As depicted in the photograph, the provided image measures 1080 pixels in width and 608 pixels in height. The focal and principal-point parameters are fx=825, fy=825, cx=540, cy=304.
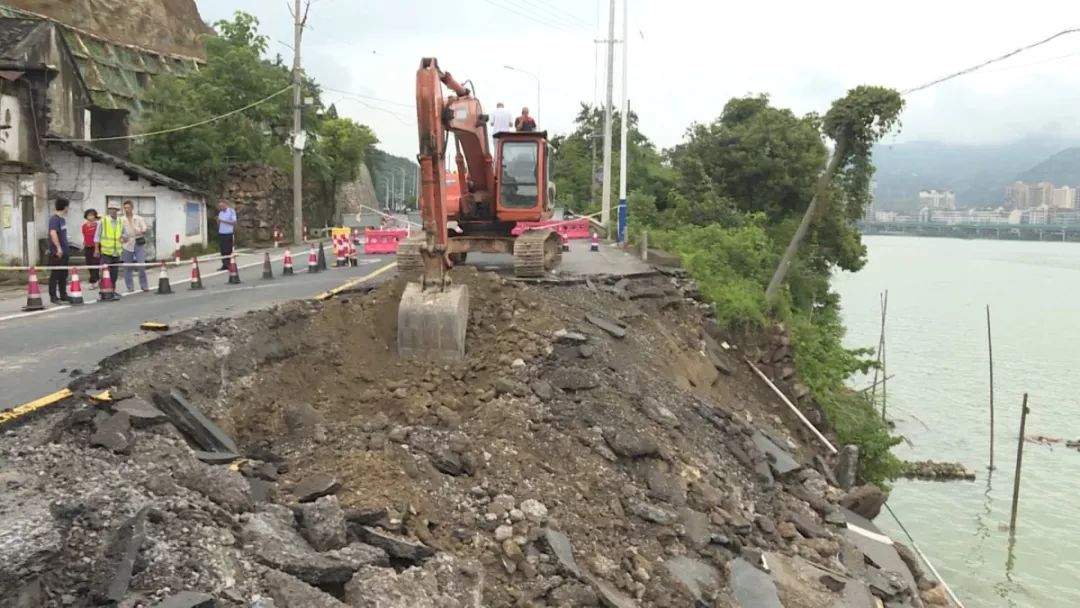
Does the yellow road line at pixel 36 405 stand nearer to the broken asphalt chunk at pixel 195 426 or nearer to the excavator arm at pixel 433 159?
the broken asphalt chunk at pixel 195 426

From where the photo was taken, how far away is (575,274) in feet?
48.4

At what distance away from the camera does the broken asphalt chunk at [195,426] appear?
649 centimetres

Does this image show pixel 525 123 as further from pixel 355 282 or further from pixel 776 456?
pixel 776 456

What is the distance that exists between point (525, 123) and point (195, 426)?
9573 mm

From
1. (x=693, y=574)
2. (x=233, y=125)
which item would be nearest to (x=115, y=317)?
(x=693, y=574)

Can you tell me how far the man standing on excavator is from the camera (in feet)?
48.5

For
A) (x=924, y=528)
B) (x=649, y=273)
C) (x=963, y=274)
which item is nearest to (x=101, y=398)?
(x=649, y=273)

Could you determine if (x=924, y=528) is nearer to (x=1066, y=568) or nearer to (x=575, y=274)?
(x=1066, y=568)

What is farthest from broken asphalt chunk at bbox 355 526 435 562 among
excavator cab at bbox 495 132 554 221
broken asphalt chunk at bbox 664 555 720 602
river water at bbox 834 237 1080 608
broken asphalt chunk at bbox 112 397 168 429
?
river water at bbox 834 237 1080 608

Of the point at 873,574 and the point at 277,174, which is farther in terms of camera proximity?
the point at 277,174

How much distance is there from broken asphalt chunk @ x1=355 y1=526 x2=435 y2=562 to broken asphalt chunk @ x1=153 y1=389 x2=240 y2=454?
5.57 feet

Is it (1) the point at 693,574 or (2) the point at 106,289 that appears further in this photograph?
(2) the point at 106,289

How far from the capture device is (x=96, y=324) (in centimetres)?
1021

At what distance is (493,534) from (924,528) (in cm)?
1402
